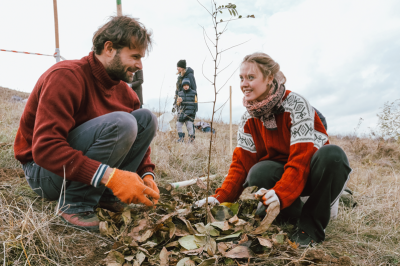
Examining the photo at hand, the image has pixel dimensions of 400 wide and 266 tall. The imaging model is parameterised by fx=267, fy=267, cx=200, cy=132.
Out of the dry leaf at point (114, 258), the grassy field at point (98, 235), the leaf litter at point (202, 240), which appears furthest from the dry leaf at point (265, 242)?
the dry leaf at point (114, 258)

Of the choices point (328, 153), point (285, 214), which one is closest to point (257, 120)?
point (328, 153)

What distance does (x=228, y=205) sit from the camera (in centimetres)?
167

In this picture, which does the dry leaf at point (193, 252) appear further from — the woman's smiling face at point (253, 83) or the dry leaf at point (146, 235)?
the woman's smiling face at point (253, 83)

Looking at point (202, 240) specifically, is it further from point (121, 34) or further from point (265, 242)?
point (121, 34)

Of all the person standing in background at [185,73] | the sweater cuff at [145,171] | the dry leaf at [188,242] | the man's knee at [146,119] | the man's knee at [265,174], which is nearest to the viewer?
the dry leaf at [188,242]

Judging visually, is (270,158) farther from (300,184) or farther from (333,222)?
(333,222)

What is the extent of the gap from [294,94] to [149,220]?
1220 mm

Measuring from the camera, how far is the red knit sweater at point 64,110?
1417 mm

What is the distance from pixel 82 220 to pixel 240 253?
3.06ft

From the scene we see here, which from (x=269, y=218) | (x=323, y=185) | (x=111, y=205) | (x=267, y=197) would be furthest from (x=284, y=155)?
(x=111, y=205)

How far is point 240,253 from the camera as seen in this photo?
3.94ft

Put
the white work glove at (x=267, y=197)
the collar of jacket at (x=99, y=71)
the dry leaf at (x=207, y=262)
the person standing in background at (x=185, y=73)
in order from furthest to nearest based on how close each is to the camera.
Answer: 1. the person standing in background at (x=185, y=73)
2. the collar of jacket at (x=99, y=71)
3. the white work glove at (x=267, y=197)
4. the dry leaf at (x=207, y=262)

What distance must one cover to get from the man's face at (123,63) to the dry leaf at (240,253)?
1.27 meters

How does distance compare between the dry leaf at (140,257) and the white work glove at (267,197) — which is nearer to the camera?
the dry leaf at (140,257)
